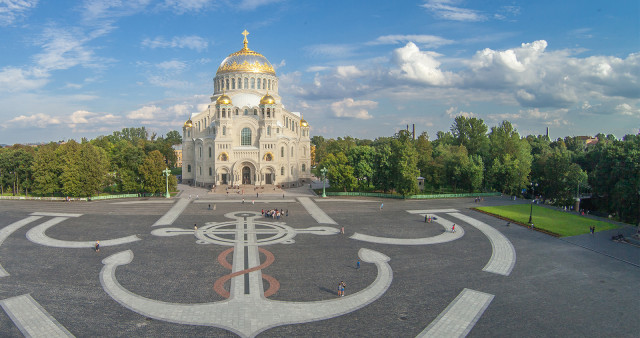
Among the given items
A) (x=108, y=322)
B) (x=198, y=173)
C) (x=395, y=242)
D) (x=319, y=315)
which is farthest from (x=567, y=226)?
(x=198, y=173)

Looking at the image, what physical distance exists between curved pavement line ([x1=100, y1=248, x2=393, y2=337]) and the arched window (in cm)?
4540

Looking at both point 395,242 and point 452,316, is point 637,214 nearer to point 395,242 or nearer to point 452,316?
point 395,242

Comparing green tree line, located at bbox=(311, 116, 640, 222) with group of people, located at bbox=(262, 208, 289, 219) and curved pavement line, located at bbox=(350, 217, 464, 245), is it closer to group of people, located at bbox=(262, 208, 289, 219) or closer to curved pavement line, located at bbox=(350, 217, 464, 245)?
group of people, located at bbox=(262, 208, 289, 219)

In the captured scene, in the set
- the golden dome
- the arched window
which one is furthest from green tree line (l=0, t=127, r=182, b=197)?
the golden dome

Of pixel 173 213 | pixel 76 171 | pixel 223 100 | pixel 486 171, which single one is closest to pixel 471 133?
pixel 486 171

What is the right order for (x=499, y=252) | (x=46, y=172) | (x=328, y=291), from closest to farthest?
(x=328, y=291) → (x=499, y=252) → (x=46, y=172)

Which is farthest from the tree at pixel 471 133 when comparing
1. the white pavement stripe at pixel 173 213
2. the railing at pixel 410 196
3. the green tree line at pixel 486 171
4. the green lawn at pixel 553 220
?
the white pavement stripe at pixel 173 213

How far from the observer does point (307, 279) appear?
827 inches

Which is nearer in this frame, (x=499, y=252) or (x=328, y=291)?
(x=328, y=291)

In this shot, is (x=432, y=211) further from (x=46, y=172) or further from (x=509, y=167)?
(x=46, y=172)

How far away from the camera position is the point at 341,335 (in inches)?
600

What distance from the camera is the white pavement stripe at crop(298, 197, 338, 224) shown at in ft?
A: 120

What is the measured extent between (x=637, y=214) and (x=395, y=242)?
27189 millimetres

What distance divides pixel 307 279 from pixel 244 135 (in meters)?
46.4
